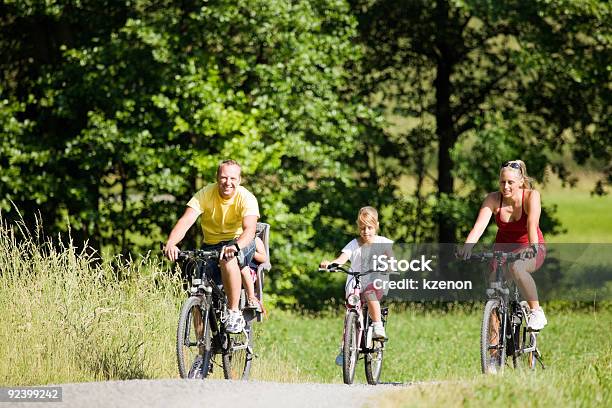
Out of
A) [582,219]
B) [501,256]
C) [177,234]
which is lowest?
[501,256]

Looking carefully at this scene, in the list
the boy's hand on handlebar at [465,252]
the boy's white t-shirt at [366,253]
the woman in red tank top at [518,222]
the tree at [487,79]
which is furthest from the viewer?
the tree at [487,79]

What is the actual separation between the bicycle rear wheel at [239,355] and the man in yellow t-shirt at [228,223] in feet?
0.89

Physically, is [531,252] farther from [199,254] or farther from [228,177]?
[199,254]

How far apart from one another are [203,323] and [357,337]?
4.25 feet

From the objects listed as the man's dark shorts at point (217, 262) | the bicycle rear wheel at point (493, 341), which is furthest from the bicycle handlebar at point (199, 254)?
the bicycle rear wheel at point (493, 341)

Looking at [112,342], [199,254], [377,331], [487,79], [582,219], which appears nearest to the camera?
[199,254]

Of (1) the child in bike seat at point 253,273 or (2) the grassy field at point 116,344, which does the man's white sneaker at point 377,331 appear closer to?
(2) the grassy field at point 116,344

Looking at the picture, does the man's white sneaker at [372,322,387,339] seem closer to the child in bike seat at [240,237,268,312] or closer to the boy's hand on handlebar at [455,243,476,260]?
the child in bike seat at [240,237,268,312]

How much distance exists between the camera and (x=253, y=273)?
1034 cm

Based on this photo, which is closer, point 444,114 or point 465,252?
point 465,252

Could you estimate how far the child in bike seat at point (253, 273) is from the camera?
33.1 ft

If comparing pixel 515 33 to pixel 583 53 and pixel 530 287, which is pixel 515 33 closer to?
pixel 583 53

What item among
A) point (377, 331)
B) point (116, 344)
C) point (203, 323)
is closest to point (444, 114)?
point (377, 331)

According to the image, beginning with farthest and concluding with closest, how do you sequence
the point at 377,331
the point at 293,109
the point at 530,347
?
the point at 293,109
the point at 377,331
the point at 530,347
